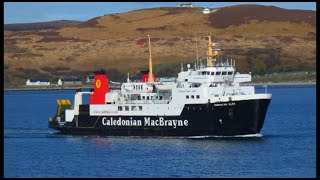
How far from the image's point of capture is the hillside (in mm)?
167625

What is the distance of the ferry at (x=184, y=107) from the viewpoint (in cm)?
5712

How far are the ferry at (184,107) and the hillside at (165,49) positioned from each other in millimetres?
92099

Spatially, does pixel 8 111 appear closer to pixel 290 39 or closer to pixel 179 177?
pixel 179 177

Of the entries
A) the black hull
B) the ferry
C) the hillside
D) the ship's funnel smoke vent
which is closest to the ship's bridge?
the ferry

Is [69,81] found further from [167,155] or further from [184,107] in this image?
[167,155]

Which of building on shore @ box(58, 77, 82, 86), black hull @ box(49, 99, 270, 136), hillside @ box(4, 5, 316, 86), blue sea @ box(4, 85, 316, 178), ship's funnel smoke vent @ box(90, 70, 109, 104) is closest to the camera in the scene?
blue sea @ box(4, 85, 316, 178)

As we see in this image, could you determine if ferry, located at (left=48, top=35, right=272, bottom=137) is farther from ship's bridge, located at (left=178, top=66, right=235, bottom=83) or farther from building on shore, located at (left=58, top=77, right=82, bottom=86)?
building on shore, located at (left=58, top=77, right=82, bottom=86)

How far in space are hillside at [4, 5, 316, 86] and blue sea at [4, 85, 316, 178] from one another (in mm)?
94372

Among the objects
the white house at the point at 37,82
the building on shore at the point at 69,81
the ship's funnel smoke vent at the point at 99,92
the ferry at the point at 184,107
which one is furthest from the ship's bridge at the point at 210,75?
the white house at the point at 37,82

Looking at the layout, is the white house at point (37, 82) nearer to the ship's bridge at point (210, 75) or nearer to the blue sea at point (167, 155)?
the blue sea at point (167, 155)

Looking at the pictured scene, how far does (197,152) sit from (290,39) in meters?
134

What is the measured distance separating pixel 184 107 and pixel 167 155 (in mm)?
7887

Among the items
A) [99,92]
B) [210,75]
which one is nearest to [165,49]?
[99,92]

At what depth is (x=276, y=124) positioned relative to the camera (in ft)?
226
